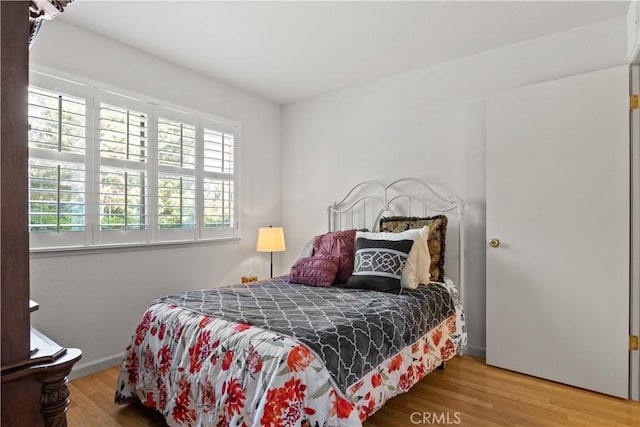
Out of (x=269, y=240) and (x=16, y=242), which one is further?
(x=269, y=240)

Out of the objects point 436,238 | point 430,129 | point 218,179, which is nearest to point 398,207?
point 436,238

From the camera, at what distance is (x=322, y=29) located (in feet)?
8.64

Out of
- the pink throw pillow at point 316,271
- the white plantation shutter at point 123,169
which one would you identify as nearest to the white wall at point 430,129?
the pink throw pillow at point 316,271

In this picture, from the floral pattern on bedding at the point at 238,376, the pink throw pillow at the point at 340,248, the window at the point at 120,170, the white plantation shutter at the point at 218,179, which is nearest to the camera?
the floral pattern on bedding at the point at 238,376

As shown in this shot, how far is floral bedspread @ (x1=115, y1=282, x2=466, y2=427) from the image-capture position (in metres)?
1.44

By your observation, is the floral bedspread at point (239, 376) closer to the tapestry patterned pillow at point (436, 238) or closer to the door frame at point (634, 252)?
the tapestry patterned pillow at point (436, 238)

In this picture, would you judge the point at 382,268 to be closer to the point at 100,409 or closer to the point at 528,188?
the point at 528,188

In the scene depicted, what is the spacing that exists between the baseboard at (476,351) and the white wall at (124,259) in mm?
2320

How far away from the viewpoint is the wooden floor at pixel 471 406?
202cm

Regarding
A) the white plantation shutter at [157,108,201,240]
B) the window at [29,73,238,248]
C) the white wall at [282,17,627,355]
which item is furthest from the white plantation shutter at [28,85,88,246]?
the white wall at [282,17,627,355]

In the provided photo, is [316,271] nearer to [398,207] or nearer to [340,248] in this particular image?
[340,248]

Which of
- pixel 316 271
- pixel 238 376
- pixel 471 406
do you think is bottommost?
pixel 471 406

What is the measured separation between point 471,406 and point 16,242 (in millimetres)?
2397

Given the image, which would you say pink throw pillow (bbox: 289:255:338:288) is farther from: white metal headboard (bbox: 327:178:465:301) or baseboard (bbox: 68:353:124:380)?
baseboard (bbox: 68:353:124:380)
